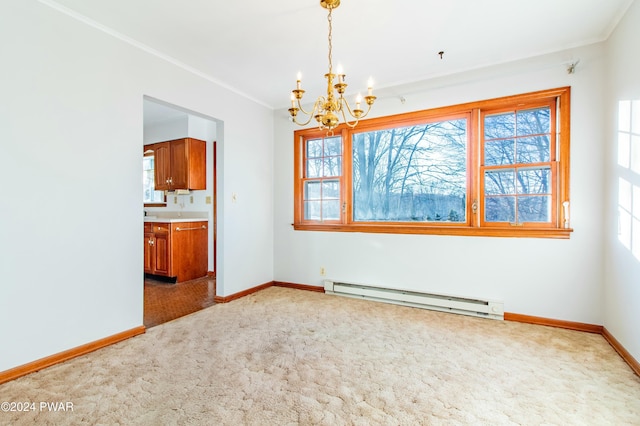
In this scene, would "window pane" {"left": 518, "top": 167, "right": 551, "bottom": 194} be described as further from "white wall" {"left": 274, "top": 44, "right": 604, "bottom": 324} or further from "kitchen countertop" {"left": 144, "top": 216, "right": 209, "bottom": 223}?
"kitchen countertop" {"left": 144, "top": 216, "right": 209, "bottom": 223}

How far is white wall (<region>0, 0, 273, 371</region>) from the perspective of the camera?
210cm

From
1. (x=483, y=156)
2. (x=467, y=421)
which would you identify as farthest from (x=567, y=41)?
(x=467, y=421)

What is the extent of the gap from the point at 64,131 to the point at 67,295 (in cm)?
125

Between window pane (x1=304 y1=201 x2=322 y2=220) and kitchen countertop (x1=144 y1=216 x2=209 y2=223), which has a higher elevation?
window pane (x1=304 y1=201 x2=322 y2=220)

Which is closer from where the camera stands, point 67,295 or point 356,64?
point 67,295

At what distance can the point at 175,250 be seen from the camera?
15.7ft

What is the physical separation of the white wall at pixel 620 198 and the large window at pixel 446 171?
33 cm

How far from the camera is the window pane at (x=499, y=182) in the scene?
10.5 feet

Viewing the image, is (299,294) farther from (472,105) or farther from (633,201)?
(633,201)

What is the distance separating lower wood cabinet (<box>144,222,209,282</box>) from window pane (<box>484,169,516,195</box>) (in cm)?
431

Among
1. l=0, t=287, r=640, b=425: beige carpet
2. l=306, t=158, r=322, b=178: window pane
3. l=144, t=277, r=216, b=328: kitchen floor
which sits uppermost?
l=306, t=158, r=322, b=178: window pane

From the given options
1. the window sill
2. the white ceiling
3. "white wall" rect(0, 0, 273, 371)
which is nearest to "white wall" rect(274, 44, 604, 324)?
the window sill

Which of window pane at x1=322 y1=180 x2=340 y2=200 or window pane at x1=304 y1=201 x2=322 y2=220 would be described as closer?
window pane at x1=322 y1=180 x2=340 y2=200

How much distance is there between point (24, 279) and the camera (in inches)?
84.2
